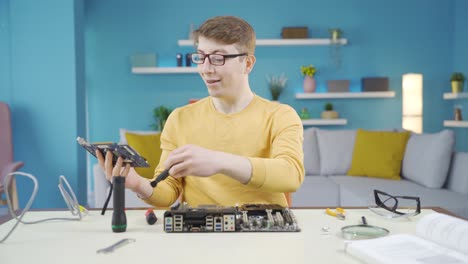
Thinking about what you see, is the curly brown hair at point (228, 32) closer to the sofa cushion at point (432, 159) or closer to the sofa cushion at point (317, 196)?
the sofa cushion at point (317, 196)

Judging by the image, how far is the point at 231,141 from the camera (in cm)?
157

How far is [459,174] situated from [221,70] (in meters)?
→ 2.44

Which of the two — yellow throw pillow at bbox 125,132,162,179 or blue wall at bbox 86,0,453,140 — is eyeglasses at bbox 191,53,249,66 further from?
blue wall at bbox 86,0,453,140

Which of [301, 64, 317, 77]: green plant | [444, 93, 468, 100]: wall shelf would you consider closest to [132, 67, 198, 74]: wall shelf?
[301, 64, 317, 77]: green plant

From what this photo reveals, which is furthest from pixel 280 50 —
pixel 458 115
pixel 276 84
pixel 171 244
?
pixel 171 244

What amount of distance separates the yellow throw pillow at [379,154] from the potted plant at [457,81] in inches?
59.8

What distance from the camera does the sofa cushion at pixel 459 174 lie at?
10.4 ft

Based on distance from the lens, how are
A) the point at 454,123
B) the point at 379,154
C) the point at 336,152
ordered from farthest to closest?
the point at 454,123 < the point at 336,152 < the point at 379,154

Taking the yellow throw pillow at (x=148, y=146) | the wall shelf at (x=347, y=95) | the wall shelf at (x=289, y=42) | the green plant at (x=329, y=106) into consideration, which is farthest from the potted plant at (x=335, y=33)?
the yellow throw pillow at (x=148, y=146)

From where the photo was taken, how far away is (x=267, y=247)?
103 centimetres

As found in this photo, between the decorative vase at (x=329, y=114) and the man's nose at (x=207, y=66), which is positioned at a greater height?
the man's nose at (x=207, y=66)

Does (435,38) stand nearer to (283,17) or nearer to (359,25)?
(359,25)

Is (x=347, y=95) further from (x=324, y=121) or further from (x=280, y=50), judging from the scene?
(x=280, y=50)

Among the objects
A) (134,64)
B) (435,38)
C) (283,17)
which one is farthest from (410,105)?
(134,64)
